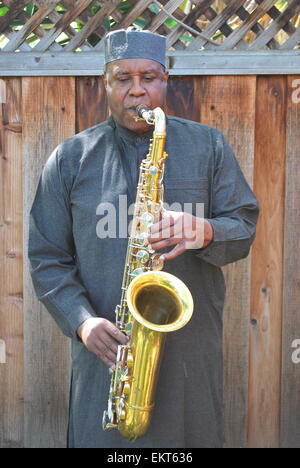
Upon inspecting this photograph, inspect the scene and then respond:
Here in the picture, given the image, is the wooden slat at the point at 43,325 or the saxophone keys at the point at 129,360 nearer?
the saxophone keys at the point at 129,360

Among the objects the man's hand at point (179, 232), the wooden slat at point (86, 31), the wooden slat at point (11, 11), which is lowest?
the man's hand at point (179, 232)

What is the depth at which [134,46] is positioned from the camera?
105 inches

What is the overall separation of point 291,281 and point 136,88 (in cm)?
137

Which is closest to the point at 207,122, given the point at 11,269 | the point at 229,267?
the point at 229,267

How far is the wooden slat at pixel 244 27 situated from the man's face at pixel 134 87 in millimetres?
792

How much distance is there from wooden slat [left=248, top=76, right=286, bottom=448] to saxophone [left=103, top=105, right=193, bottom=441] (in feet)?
3.17

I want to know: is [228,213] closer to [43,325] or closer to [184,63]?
[184,63]

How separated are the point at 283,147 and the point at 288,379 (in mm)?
1151

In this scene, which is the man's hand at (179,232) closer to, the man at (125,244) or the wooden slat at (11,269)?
the man at (125,244)

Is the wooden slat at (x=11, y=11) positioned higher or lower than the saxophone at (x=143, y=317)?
higher

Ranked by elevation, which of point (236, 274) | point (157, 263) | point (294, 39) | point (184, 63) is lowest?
point (157, 263)

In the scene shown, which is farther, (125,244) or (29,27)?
(29,27)

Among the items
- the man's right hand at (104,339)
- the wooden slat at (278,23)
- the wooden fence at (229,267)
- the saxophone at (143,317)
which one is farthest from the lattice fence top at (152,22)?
the man's right hand at (104,339)

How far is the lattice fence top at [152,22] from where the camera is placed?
3363 mm
